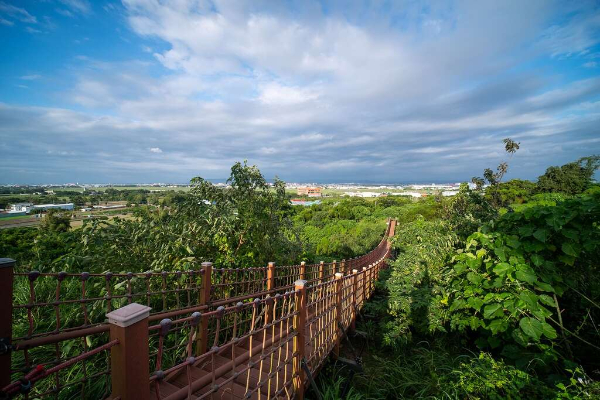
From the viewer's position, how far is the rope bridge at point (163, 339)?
4.06ft

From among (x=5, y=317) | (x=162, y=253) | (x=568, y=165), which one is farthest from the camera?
(x=568, y=165)

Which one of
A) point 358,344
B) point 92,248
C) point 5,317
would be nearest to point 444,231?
point 358,344

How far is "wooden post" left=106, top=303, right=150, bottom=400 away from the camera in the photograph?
3.92ft

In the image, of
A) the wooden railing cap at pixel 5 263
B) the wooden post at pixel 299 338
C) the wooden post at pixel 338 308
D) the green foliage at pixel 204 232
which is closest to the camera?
the wooden railing cap at pixel 5 263

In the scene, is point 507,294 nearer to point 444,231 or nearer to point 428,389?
point 428,389

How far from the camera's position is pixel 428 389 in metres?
2.90

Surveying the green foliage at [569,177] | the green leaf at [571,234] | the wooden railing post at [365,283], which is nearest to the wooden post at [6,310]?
the green leaf at [571,234]

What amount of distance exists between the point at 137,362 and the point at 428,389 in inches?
126

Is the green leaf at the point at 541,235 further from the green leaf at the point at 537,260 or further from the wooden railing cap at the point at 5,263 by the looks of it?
the wooden railing cap at the point at 5,263

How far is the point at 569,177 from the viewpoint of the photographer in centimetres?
2064

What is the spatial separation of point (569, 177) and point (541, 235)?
1051 inches

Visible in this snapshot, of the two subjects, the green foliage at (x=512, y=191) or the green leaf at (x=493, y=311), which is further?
the green foliage at (x=512, y=191)

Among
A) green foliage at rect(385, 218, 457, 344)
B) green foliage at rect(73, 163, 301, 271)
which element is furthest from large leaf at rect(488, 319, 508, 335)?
green foliage at rect(73, 163, 301, 271)

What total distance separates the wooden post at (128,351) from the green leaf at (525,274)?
3783 mm
